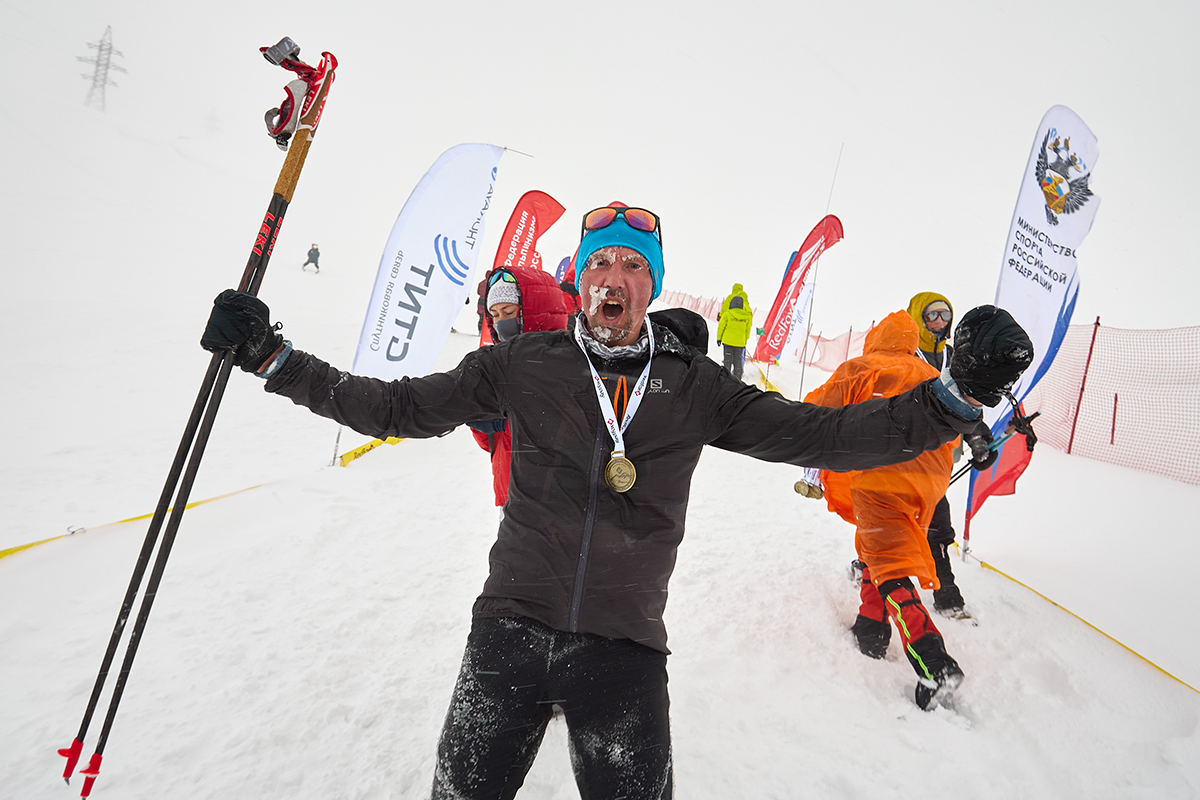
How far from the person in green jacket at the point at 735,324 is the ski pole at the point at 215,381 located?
9478 mm

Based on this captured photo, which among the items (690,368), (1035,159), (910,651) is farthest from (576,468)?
(1035,159)

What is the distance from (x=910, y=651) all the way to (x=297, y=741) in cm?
294

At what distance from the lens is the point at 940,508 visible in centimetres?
362

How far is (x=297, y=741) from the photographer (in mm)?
2107

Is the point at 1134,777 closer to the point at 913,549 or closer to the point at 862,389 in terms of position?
the point at 913,549

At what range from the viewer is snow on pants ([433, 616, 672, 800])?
1.42 m

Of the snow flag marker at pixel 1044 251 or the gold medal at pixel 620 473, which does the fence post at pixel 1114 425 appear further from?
the gold medal at pixel 620 473

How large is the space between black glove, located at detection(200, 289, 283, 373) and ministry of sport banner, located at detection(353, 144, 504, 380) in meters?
3.81

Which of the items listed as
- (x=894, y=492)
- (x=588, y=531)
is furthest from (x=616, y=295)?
(x=894, y=492)

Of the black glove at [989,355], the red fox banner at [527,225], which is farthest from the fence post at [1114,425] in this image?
the red fox banner at [527,225]

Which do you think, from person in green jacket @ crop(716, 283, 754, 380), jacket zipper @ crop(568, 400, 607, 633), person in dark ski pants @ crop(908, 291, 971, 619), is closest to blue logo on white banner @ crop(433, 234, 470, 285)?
person in dark ski pants @ crop(908, 291, 971, 619)

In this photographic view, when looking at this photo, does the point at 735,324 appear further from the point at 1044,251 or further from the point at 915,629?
the point at 915,629

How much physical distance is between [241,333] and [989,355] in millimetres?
2338

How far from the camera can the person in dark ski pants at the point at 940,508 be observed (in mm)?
3264
